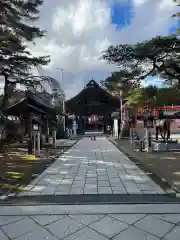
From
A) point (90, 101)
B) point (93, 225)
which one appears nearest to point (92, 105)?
point (90, 101)

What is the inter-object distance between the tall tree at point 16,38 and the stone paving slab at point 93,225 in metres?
7.14

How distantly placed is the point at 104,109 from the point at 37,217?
43701 millimetres

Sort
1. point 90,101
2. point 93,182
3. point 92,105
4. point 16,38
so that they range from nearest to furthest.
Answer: point 93,182 < point 16,38 < point 92,105 < point 90,101

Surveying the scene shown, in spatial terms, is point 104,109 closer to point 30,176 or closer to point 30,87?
point 30,87

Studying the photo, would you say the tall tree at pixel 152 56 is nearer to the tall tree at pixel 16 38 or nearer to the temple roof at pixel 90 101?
the tall tree at pixel 16 38

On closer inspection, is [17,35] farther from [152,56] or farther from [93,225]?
[93,225]

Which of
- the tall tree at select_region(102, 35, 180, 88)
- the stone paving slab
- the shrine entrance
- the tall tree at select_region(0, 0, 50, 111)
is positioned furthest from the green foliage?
the shrine entrance

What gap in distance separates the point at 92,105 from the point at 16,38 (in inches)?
1348

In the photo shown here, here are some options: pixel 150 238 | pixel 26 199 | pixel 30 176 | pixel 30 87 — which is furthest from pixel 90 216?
pixel 30 87

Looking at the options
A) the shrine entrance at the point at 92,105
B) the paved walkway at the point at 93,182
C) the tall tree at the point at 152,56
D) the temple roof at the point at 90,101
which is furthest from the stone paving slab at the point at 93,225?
the temple roof at the point at 90,101

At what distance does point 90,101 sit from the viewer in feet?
156

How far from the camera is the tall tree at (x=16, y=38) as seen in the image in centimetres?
1006

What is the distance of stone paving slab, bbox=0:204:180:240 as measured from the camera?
11.0 feet

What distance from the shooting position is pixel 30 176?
7.55m
